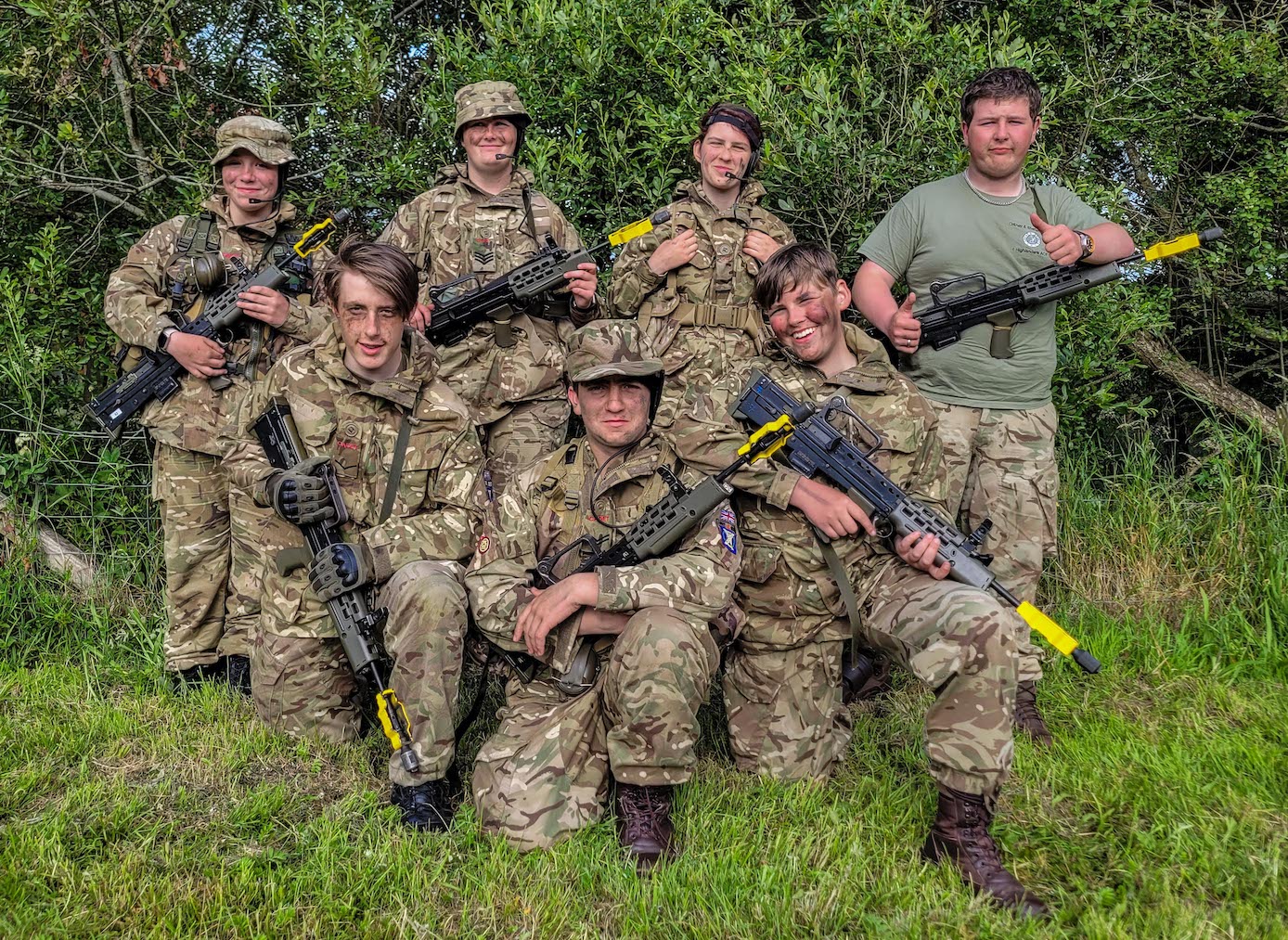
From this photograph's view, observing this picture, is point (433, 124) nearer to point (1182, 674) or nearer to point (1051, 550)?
point (1051, 550)

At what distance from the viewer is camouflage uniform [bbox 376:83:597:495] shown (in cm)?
508

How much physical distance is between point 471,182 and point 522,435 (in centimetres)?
133

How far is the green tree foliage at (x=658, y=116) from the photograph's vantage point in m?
5.36

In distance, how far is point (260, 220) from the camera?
17.0 ft

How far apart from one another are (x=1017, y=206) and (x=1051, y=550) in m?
1.58

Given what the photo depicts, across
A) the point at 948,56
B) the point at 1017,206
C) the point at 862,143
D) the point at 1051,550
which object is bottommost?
the point at 1051,550

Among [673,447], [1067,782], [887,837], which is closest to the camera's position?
[887,837]

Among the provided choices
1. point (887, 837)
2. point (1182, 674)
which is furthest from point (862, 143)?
point (887, 837)

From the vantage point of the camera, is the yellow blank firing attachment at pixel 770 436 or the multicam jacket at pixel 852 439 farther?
the multicam jacket at pixel 852 439

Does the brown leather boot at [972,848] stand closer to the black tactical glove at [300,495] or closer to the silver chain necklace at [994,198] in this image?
the black tactical glove at [300,495]

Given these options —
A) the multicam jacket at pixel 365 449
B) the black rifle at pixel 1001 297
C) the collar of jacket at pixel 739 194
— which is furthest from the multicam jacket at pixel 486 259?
the black rifle at pixel 1001 297

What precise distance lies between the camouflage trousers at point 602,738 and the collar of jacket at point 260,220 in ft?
9.60

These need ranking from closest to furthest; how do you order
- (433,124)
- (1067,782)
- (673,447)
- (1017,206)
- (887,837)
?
(887,837), (1067,782), (673,447), (1017,206), (433,124)

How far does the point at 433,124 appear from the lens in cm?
567
